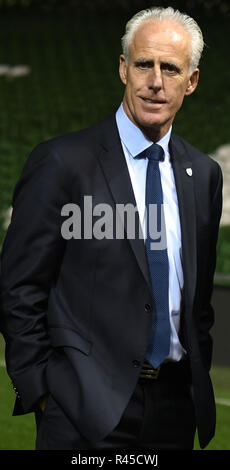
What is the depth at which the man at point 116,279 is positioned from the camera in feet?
11.5

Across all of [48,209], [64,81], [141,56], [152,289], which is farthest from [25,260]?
[64,81]

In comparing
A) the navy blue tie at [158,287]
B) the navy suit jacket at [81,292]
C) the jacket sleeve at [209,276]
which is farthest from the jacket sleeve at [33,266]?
the jacket sleeve at [209,276]

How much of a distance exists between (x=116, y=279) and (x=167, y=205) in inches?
13.1

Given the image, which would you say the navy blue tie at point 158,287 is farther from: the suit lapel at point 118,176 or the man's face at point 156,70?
the man's face at point 156,70

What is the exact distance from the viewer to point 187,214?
3.64 m

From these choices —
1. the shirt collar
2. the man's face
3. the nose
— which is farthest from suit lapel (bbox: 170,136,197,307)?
the nose

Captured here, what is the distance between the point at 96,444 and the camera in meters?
3.51

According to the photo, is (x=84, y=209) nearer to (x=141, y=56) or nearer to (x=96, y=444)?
(x=141, y=56)

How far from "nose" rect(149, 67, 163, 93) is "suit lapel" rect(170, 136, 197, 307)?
1.10 ft

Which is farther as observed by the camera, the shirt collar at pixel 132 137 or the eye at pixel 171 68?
the shirt collar at pixel 132 137

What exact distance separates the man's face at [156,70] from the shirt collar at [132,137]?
6 centimetres

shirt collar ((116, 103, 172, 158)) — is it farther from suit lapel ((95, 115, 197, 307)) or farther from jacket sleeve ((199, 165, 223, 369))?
jacket sleeve ((199, 165, 223, 369))

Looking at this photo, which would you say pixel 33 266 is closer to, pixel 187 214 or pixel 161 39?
pixel 187 214

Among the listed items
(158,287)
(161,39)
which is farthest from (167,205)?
(161,39)
